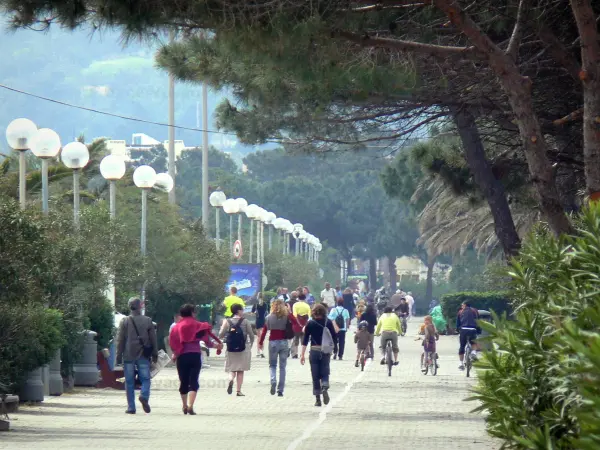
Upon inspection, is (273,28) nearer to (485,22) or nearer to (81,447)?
(485,22)

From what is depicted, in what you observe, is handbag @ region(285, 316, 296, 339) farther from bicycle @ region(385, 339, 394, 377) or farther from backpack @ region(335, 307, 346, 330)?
backpack @ region(335, 307, 346, 330)

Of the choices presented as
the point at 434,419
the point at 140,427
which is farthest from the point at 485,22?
the point at 140,427

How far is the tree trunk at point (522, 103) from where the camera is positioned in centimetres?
1330

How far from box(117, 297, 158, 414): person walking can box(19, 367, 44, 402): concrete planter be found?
1.66 meters

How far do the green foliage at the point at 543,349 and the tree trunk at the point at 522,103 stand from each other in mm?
3276

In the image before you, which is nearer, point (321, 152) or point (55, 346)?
point (55, 346)

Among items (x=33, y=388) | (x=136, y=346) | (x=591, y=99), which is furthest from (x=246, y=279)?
(x=591, y=99)

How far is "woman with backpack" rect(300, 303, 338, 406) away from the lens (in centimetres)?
1823

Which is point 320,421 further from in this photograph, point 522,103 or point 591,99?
point 591,99

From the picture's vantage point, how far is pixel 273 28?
1233cm

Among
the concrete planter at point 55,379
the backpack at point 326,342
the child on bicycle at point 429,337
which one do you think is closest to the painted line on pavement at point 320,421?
the backpack at point 326,342

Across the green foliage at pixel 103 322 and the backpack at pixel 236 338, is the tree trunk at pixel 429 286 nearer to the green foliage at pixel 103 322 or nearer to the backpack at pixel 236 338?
the green foliage at pixel 103 322

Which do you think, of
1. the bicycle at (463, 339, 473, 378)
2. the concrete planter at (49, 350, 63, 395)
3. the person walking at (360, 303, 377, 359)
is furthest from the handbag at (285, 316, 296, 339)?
the person walking at (360, 303, 377, 359)

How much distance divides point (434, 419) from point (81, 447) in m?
5.72
